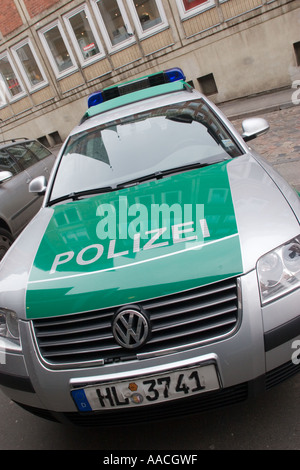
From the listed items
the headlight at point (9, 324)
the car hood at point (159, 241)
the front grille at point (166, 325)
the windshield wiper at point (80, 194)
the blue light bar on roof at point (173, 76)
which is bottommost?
the front grille at point (166, 325)

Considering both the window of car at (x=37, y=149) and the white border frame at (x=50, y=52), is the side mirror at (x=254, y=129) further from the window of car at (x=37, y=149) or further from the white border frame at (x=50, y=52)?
the white border frame at (x=50, y=52)

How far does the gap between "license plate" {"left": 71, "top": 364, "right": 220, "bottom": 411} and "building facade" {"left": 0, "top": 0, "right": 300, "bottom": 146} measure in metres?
11.4

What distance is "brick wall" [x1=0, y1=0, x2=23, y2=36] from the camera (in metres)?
14.7

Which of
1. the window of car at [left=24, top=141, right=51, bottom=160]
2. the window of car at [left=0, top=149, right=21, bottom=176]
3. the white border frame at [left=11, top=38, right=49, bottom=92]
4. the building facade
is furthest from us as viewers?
the white border frame at [left=11, top=38, right=49, bottom=92]

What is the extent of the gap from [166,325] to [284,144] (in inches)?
209

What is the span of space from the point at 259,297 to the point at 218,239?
12.7 inches

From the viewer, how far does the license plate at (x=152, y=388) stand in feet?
5.71

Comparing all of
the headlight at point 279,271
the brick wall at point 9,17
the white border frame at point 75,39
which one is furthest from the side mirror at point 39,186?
the brick wall at point 9,17

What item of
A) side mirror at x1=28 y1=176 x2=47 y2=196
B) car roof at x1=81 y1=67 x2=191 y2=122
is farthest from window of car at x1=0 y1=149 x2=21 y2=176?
side mirror at x1=28 y1=176 x2=47 y2=196

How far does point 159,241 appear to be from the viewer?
1987 millimetres

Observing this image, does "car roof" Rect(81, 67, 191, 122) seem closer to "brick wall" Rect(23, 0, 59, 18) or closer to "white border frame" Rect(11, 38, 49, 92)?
"brick wall" Rect(23, 0, 59, 18)

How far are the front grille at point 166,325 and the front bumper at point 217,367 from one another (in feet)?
0.13

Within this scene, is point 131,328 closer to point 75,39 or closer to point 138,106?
point 138,106

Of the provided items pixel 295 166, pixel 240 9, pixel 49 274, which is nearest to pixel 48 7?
pixel 240 9
